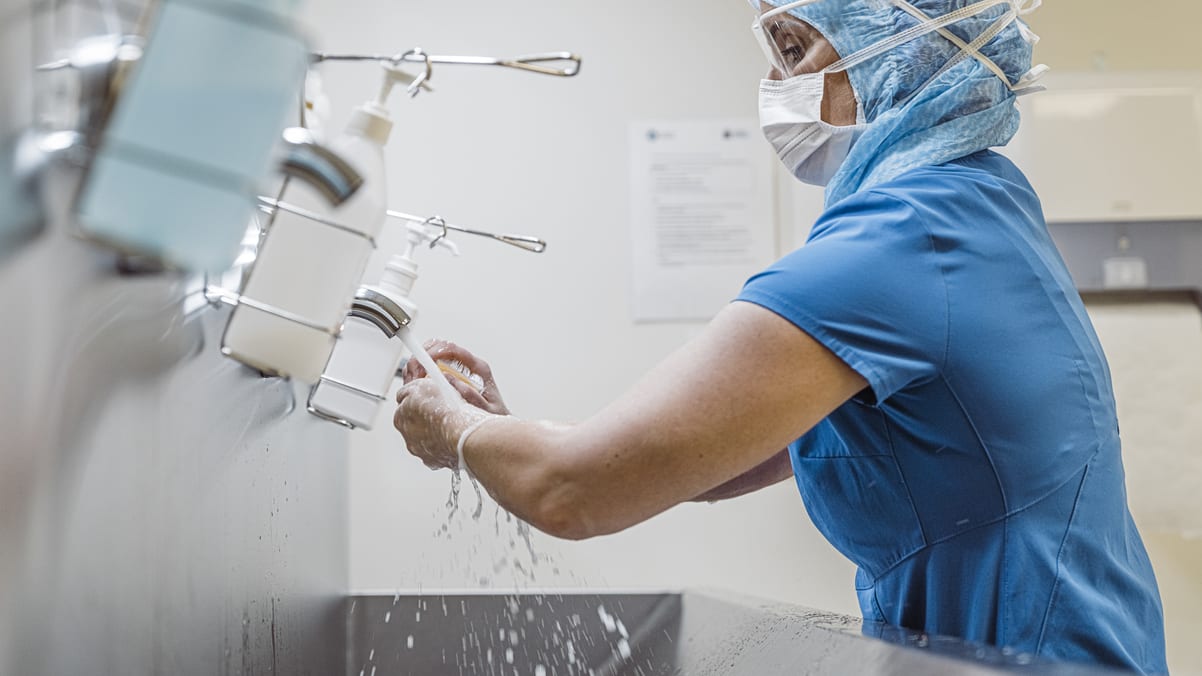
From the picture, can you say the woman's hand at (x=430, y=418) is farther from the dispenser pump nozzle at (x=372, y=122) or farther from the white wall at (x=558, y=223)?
the white wall at (x=558, y=223)

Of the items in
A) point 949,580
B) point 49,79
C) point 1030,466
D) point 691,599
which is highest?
point 49,79

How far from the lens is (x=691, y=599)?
1.32 m

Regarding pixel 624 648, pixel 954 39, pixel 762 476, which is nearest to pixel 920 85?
pixel 954 39

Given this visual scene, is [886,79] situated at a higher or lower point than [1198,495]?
higher

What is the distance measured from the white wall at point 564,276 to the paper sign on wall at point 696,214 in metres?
0.03

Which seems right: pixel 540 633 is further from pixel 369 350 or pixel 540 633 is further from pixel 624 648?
pixel 369 350

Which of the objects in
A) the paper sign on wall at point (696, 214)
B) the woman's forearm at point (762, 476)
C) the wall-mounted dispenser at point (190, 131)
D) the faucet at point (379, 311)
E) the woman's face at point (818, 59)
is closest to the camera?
the wall-mounted dispenser at point (190, 131)

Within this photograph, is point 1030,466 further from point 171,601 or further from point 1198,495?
point 1198,495

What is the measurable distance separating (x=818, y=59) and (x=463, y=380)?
19.5 inches

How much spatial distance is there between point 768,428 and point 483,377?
493mm

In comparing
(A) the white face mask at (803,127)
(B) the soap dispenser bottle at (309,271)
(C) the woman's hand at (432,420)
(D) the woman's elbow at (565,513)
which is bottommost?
(D) the woman's elbow at (565,513)

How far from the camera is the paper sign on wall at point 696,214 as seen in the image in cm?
184

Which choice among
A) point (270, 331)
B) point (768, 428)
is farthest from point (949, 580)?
point (270, 331)

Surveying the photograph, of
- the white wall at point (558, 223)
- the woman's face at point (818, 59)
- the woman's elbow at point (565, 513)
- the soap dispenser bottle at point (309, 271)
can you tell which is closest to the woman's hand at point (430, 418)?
the woman's elbow at point (565, 513)
